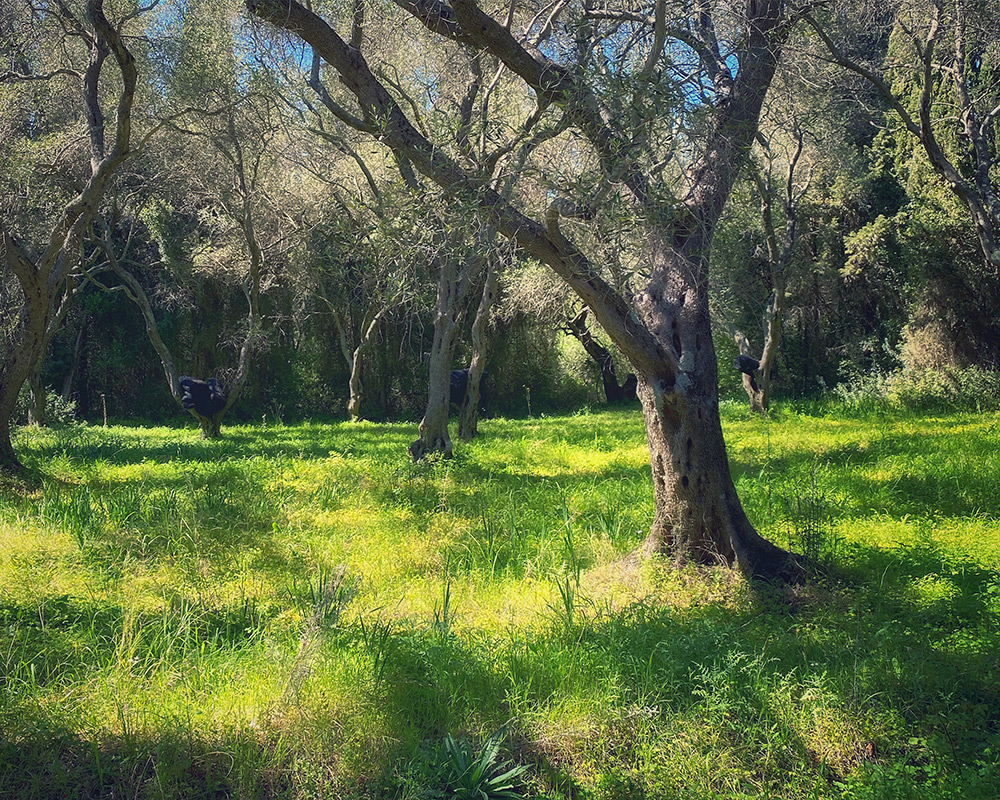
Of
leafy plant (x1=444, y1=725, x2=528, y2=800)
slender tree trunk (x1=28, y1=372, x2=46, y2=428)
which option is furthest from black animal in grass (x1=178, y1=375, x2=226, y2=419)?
leafy plant (x1=444, y1=725, x2=528, y2=800)

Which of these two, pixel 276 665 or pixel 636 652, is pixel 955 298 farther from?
pixel 276 665

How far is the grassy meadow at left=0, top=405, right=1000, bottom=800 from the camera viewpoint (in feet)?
9.85

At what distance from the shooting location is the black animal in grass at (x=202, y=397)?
13188 mm

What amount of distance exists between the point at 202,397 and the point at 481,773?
11.6m

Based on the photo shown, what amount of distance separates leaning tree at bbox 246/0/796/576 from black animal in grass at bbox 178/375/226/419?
8.81 metres

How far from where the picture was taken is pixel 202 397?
13.2m

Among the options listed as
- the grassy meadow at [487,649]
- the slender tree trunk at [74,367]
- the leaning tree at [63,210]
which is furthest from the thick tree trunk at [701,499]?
the slender tree trunk at [74,367]

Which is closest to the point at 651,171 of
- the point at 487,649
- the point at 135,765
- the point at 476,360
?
the point at 487,649

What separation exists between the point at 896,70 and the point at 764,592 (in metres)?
12.0

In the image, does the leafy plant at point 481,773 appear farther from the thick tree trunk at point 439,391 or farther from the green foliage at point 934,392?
the green foliage at point 934,392

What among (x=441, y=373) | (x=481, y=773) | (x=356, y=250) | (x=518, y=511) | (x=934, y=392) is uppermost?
(x=356, y=250)

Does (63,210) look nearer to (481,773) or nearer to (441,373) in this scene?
(441,373)

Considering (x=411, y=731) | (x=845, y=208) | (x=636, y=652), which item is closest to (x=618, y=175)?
(x=636, y=652)

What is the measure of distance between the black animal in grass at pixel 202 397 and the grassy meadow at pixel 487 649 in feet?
20.3
